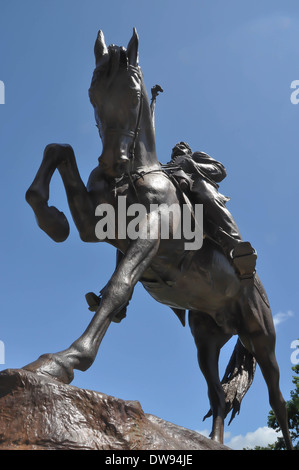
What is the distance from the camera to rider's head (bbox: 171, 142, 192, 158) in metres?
5.99

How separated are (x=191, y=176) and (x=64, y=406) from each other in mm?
3251

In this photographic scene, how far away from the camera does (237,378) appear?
5957 mm

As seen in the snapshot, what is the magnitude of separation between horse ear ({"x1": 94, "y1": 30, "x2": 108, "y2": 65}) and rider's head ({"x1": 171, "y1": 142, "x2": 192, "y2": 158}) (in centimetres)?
173

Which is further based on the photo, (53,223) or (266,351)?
(266,351)

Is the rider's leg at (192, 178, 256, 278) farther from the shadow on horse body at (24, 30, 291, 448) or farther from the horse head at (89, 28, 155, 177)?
the horse head at (89, 28, 155, 177)

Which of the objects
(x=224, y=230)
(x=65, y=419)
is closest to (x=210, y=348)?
(x=224, y=230)

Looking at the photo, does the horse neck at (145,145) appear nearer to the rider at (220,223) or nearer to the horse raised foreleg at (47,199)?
the rider at (220,223)

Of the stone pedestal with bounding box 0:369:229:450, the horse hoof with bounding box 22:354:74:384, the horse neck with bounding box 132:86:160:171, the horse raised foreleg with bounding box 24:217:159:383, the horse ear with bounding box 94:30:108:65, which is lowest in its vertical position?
the stone pedestal with bounding box 0:369:229:450

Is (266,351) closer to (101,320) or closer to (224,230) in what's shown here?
(224,230)

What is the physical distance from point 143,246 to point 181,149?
2.42 m

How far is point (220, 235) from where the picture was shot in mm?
5109

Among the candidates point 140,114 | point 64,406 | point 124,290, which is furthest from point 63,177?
point 64,406
